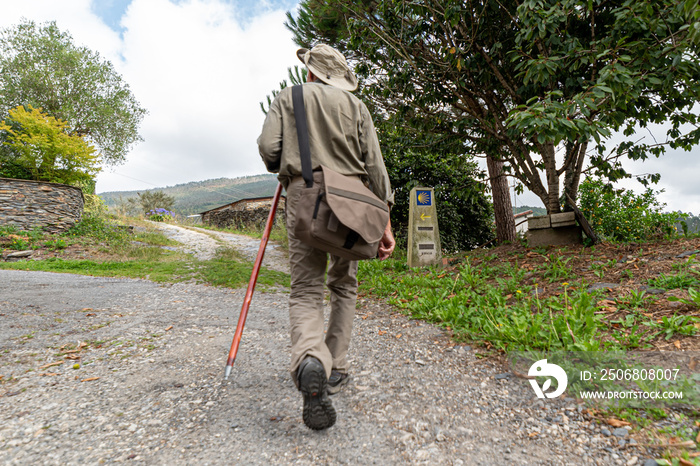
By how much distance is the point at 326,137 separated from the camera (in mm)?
2043

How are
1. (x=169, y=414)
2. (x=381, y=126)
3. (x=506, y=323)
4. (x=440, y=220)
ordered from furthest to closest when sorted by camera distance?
(x=440, y=220), (x=381, y=126), (x=506, y=323), (x=169, y=414)

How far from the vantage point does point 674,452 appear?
1432 millimetres

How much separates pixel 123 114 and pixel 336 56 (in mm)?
24223

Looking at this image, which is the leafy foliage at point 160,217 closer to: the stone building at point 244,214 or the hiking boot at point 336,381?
the stone building at point 244,214

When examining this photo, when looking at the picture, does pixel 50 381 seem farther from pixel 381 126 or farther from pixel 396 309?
pixel 381 126

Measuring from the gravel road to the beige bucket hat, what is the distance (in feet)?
6.26

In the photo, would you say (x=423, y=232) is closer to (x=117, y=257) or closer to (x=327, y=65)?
(x=327, y=65)

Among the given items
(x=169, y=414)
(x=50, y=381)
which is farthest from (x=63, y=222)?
(x=169, y=414)

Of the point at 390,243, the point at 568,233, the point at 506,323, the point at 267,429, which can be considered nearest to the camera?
the point at 267,429

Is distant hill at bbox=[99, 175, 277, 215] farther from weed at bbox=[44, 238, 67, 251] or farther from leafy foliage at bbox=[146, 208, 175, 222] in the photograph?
weed at bbox=[44, 238, 67, 251]

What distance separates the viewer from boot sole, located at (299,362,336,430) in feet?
5.34

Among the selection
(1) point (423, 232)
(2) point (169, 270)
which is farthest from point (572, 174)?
(2) point (169, 270)

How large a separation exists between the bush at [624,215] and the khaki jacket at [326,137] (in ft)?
18.1

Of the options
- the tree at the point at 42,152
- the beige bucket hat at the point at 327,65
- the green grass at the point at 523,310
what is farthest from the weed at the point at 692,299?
the tree at the point at 42,152
